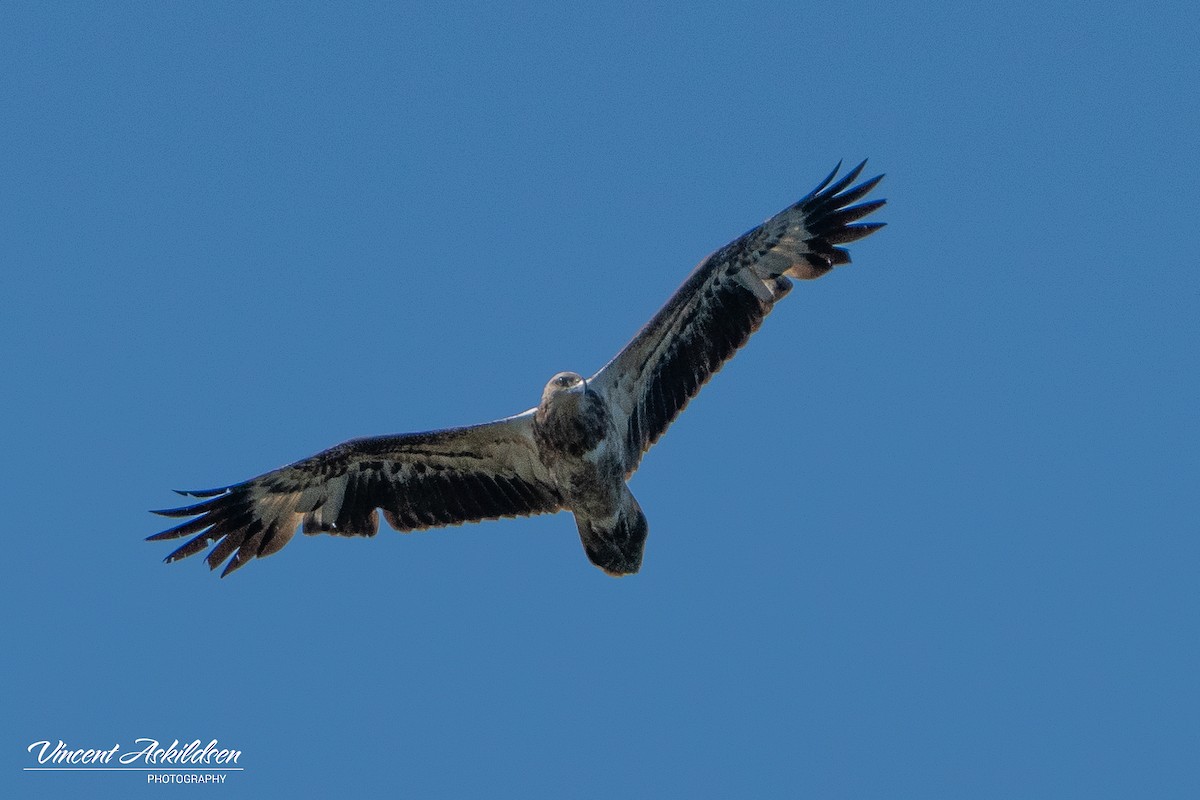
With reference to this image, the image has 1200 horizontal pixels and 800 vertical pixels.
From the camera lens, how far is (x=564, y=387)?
521 inches

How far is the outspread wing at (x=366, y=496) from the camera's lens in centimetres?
1436

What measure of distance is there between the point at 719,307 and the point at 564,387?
1.86 metres

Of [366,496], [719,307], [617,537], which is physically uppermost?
[719,307]

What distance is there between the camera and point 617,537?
45.0ft

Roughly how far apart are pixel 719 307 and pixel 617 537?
2.15 m

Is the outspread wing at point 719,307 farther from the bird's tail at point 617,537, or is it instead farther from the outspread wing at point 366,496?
the outspread wing at point 366,496

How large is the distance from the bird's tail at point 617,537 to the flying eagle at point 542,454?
1cm

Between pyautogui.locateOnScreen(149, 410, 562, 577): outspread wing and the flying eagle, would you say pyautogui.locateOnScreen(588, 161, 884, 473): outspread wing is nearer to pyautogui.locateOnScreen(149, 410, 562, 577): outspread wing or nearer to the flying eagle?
the flying eagle

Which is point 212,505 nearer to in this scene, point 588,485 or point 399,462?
point 399,462

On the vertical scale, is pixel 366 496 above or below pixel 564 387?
below

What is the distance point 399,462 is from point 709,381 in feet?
8.67

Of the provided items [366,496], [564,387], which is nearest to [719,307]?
[564,387]

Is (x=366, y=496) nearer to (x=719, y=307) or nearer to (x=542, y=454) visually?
(x=542, y=454)

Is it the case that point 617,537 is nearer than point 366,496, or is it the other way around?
point 617,537
